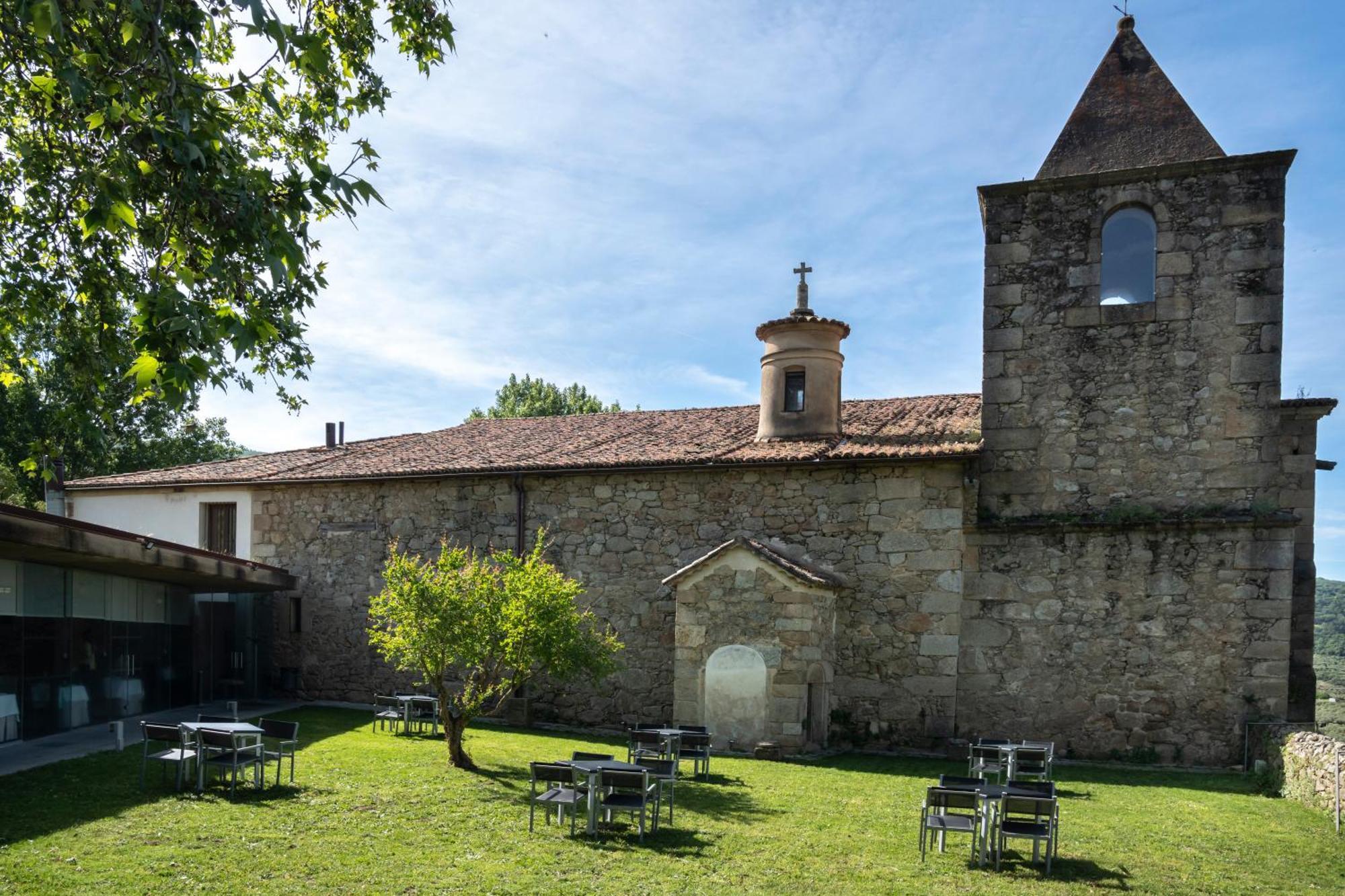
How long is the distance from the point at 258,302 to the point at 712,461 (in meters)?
10.1

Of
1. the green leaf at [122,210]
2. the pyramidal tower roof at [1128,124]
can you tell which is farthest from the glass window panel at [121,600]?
the pyramidal tower roof at [1128,124]

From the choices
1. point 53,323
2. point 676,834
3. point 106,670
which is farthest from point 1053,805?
point 106,670

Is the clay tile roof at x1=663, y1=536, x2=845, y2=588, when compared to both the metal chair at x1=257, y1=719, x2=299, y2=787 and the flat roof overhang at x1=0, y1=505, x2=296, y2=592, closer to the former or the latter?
the metal chair at x1=257, y1=719, x2=299, y2=787

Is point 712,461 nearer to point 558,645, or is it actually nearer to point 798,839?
point 558,645

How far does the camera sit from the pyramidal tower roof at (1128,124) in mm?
14219

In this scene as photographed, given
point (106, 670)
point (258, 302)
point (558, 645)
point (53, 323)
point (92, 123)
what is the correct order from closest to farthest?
point (92, 123) < point (258, 302) < point (53, 323) < point (558, 645) < point (106, 670)

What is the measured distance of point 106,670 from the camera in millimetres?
14703

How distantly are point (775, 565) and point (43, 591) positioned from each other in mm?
10231

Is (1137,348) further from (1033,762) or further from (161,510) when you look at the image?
(161,510)

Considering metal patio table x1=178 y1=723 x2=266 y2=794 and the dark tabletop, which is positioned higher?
the dark tabletop

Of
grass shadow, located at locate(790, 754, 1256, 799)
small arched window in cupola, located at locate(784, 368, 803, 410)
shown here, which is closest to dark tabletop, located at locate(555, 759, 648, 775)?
grass shadow, located at locate(790, 754, 1256, 799)

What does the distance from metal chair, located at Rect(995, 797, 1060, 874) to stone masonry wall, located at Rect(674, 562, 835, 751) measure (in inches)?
216

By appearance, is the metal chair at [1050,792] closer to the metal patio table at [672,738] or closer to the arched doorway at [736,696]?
the metal patio table at [672,738]

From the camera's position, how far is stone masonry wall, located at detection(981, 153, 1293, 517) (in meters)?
13.4
